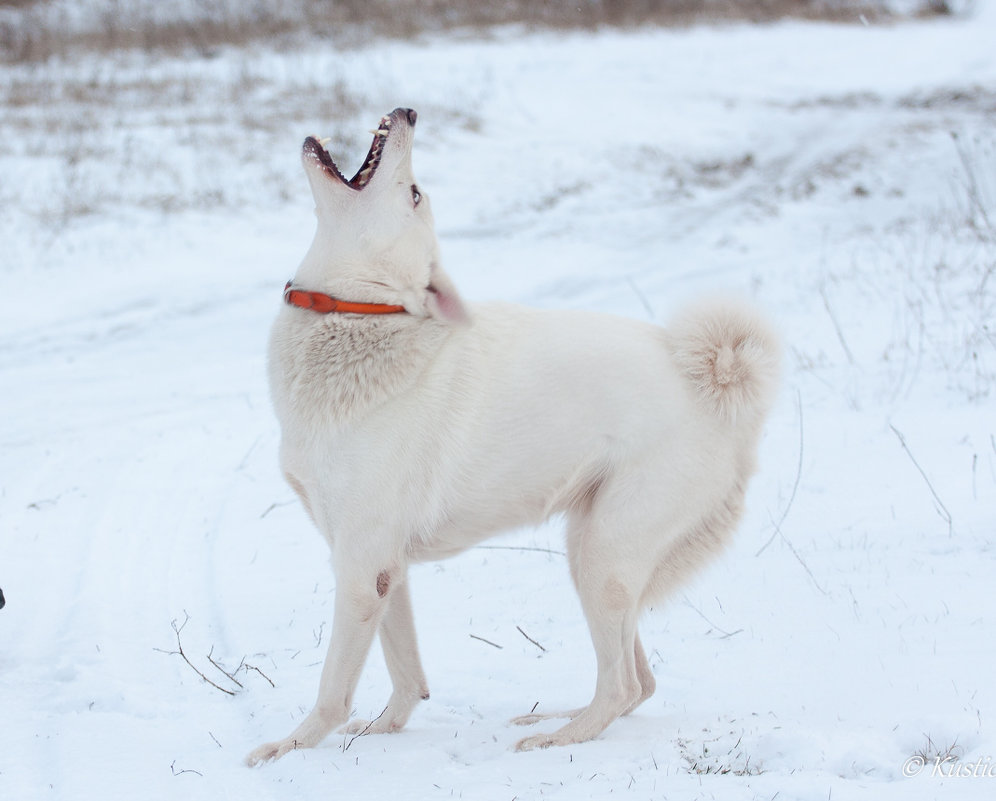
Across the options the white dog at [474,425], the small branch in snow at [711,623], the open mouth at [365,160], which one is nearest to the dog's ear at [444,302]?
the white dog at [474,425]

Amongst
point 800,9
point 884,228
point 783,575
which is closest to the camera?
point 783,575

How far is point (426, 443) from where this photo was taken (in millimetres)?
2918

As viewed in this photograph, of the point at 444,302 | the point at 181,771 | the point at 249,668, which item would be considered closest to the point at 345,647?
the point at 181,771

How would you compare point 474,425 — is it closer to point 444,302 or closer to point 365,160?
point 444,302

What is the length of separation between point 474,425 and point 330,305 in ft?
1.92

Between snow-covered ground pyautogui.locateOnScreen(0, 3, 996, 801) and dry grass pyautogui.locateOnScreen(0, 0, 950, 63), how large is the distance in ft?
11.9

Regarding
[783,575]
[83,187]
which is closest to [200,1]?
[83,187]

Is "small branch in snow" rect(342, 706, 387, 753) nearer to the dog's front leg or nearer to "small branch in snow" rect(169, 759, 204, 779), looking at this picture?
the dog's front leg

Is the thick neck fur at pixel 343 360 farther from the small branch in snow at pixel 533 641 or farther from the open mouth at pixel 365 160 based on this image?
the small branch in snow at pixel 533 641

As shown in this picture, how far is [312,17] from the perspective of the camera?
70.2ft

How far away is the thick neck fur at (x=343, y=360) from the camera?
2938 millimetres

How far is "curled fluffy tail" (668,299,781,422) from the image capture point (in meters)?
2.99

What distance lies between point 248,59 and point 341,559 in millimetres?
16080

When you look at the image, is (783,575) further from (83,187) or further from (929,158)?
(929,158)
